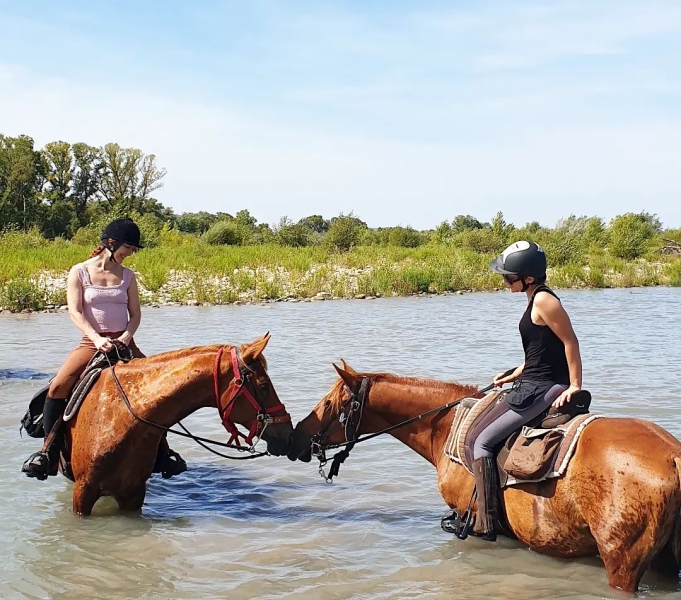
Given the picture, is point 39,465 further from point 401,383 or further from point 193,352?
point 401,383

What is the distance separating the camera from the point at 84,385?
18.0 feet

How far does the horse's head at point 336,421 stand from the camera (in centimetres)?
511

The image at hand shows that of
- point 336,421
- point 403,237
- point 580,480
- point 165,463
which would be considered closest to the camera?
point 580,480

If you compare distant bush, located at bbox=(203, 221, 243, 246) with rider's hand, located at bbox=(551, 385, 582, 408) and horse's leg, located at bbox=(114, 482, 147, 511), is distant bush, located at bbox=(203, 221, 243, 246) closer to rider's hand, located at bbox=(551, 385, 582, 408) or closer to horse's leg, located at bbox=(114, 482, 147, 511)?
horse's leg, located at bbox=(114, 482, 147, 511)

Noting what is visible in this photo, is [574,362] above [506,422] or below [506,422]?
above

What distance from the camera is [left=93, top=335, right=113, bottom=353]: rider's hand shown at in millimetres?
5418

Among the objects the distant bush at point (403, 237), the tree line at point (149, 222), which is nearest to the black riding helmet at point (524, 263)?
the tree line at point (149, 222)

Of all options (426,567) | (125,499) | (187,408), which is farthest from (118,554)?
(426,567)

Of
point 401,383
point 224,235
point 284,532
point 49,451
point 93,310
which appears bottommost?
point 284,532

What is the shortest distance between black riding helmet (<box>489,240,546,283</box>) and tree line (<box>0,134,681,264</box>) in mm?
30564

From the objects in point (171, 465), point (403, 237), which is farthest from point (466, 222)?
point (171, 465)

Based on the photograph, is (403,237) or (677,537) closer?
(677,537)

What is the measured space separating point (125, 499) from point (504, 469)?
2884mm

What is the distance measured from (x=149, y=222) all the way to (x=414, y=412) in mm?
45420
